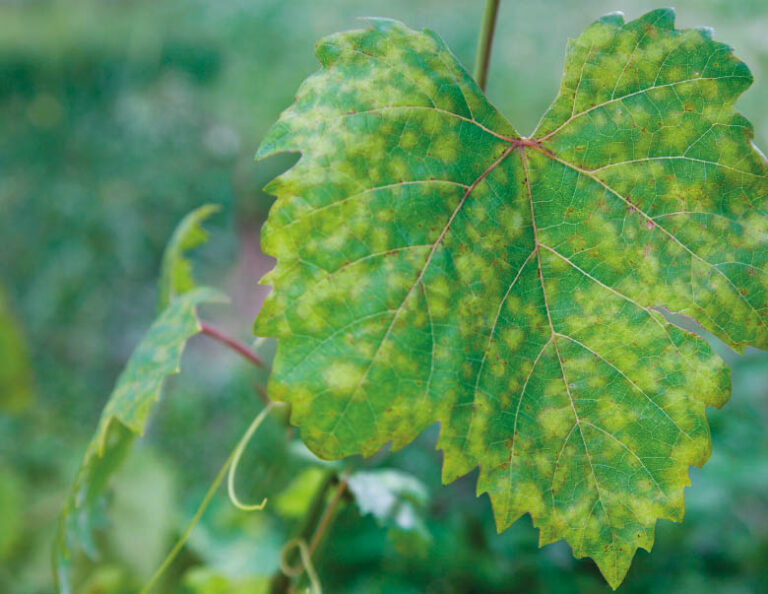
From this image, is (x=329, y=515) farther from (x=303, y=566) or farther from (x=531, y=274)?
(x=531, y=274)

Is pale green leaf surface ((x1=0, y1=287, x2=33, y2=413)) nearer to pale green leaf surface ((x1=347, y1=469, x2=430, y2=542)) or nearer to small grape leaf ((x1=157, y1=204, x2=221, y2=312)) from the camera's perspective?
small grape leaf ((x1=157, y1=204, x2=221, y2=312))

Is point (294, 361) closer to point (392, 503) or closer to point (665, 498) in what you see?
point (665, 498)

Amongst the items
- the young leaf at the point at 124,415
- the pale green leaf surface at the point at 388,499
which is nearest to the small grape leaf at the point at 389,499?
the pale green leaf surface at the point at 388,499

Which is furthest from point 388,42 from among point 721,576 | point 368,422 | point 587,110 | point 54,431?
point 54,431

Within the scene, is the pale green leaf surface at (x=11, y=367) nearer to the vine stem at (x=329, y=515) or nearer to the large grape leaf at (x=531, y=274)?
the vine stem at (x=329, y=515)

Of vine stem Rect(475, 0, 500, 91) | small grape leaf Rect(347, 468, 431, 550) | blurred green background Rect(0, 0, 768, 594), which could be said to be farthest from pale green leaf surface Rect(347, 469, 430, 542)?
blurred green background Rect(0, 0, 768, 594)

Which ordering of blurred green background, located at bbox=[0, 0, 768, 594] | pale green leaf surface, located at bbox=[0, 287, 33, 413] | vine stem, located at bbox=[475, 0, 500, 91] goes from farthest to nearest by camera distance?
pale green leaf surface, located at bbox=[0, 287, 33, 413] → blurred green background, located at bbox=[0, 0, 768, 594] → vine stem, located at bbox=[475, 0, 500, 91]

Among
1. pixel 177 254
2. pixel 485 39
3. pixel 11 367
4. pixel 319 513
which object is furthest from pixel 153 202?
pixel 485 39
